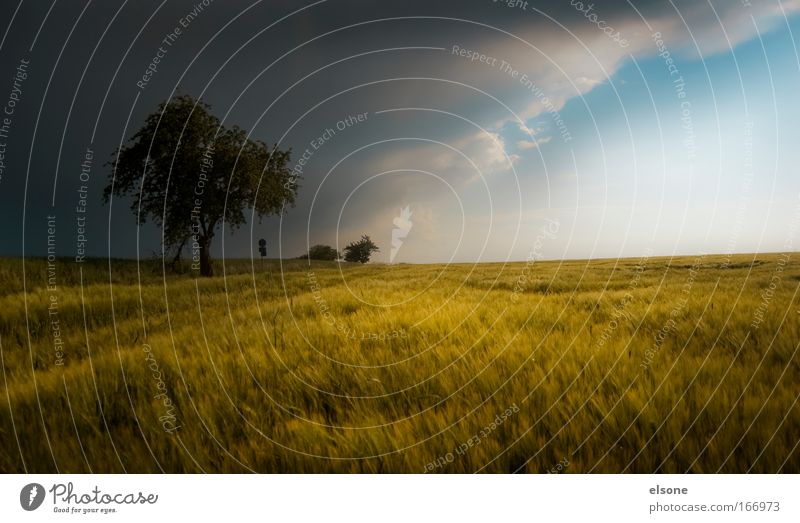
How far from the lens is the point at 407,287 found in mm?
8359

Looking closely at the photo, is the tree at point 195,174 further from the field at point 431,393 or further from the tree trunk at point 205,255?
the field at point 431,393

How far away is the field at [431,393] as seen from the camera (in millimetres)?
2793

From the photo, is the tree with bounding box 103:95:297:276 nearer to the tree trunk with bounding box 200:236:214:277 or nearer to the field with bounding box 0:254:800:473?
Answer: the tree trunk with bounding box 200:236:214:277

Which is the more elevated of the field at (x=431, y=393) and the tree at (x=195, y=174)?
the tree at (x=195, y=174)

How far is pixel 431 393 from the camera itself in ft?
11.1

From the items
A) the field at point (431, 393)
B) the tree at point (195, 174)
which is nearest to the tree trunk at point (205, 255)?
the tree at point (195, 174)

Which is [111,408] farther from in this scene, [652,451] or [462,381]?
[652,451]

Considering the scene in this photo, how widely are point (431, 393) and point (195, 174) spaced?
15800mm

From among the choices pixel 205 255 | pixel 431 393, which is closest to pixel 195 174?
pixel 205 255

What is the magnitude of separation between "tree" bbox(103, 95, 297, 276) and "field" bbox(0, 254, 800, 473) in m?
11.7

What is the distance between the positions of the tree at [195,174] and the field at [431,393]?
1167cm

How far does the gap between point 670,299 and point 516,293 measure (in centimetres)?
225

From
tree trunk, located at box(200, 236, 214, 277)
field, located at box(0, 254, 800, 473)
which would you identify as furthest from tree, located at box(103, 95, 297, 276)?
field, located at box(0, 254, 800, 473)
